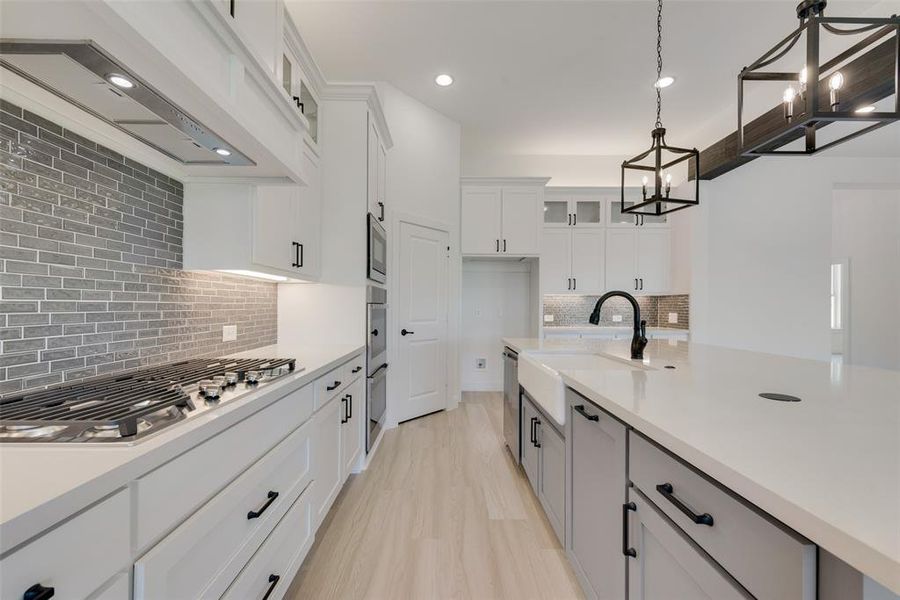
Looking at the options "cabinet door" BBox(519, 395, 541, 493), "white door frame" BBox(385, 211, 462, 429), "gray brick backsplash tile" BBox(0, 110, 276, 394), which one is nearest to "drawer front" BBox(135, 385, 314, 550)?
"gray brick backsplash tile" BBox(0, 110, 276, 394)

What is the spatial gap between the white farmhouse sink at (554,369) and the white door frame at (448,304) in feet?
5.15

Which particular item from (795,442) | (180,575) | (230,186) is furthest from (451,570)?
(230,186)

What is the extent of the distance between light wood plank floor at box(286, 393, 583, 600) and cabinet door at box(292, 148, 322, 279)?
1.42 meters

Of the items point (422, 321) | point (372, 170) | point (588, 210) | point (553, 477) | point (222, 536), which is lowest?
point (553, 477)

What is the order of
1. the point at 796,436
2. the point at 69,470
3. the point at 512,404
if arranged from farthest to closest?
1. the point at 512,404
2. the point at 796,436
3. the point at 69,470

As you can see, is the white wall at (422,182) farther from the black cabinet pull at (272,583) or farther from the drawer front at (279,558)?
the black cabinet pull at (272,583)

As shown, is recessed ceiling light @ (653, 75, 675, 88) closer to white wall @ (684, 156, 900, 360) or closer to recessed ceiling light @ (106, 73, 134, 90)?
white wall @ (684, 156, 900, 360)

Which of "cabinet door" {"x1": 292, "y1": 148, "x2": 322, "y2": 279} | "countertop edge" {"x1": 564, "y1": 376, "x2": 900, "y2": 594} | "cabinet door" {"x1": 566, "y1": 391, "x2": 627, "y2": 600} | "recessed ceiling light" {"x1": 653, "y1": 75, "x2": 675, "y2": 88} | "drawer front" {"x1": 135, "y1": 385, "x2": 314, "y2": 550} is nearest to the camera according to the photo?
"countertop edge" {"x1": 564, "y1": 376, "x2": 900, "y2": 594}

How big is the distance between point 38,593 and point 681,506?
3.60ft

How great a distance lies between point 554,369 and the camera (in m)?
1.72

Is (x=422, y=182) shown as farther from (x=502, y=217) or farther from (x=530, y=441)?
(x=530, y=441)

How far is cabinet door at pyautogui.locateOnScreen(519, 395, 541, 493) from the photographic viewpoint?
207cm

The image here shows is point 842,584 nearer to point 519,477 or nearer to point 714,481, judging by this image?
point 714,481

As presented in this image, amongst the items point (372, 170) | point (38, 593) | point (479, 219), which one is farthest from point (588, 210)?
point (38, 593)
